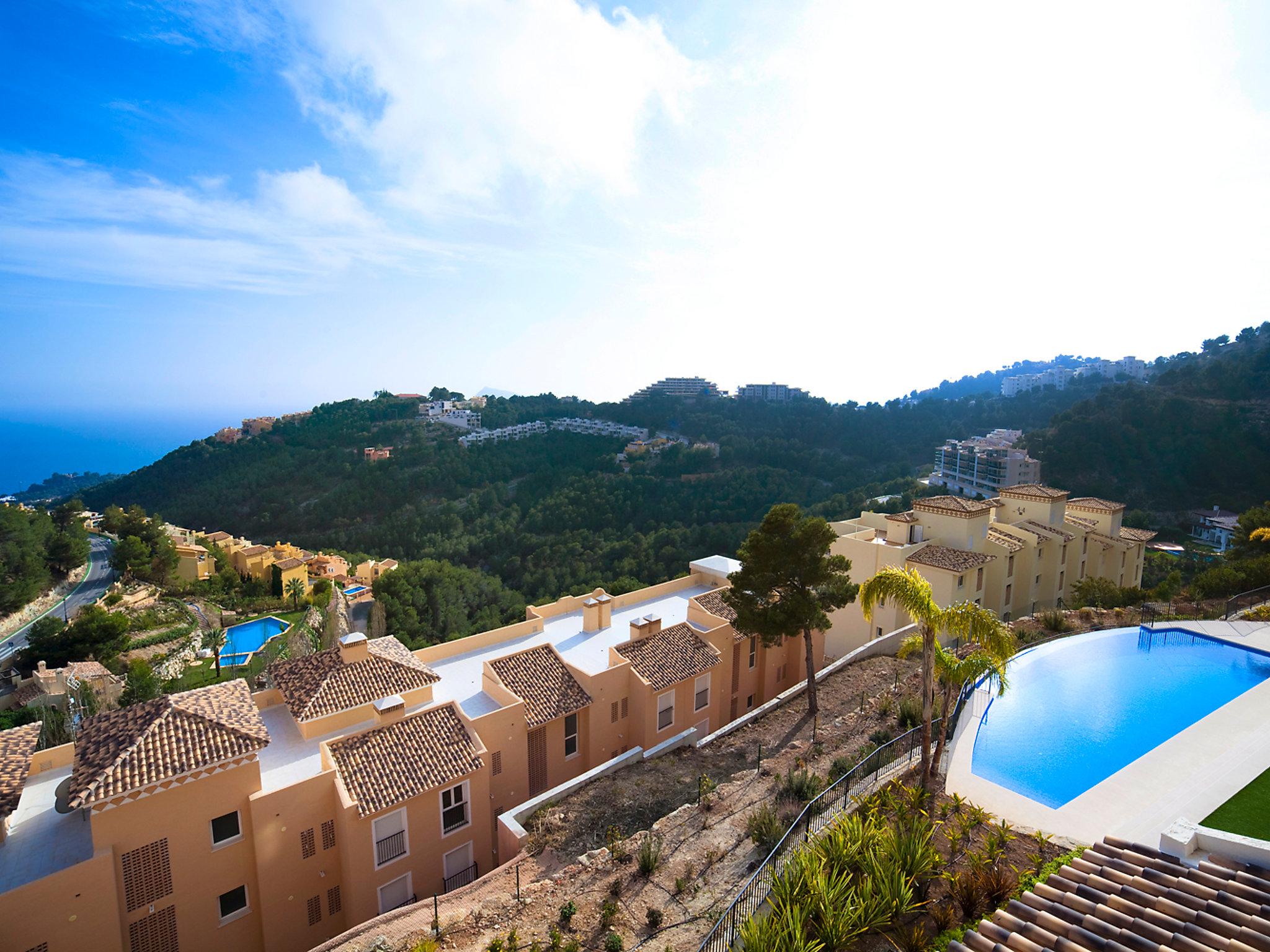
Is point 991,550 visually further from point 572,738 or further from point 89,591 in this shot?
point 89,591

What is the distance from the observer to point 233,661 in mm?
33031

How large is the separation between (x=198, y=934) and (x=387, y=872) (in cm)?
335

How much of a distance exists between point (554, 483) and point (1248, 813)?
197 ft

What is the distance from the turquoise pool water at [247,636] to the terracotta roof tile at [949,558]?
3520cm

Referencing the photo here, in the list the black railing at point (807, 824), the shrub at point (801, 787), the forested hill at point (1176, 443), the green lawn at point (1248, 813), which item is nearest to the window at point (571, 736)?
the shrub at point (801, 787)

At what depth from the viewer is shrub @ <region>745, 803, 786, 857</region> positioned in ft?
34.3

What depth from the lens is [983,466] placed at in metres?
67.8

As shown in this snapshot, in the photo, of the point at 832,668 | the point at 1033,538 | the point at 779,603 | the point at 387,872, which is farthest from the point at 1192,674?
the point at 387,872

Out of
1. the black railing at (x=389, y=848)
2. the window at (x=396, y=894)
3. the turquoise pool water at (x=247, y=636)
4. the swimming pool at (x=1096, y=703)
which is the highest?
the swimming pool at (x=1096, y=703)

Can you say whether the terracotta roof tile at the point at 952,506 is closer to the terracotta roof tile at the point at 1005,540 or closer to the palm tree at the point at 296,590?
the terracotta roof tile at the point at 1005,540

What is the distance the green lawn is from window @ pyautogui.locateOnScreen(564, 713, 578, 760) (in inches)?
520

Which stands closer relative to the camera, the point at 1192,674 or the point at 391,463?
the point at 1192,674

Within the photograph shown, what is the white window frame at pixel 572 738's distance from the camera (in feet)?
54.1

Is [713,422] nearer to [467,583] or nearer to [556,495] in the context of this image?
[556,495]
